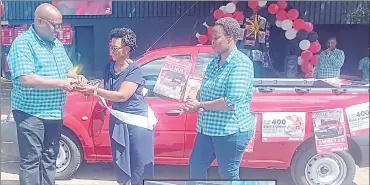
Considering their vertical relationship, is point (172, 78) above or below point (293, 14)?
below

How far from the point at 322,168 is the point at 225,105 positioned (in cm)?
103

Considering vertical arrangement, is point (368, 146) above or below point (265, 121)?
below

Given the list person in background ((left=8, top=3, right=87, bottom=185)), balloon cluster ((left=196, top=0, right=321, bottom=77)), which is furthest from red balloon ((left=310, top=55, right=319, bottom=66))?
person in background ((left=8, top=3, right=87, bottom=185))

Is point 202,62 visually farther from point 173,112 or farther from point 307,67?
point 307,67

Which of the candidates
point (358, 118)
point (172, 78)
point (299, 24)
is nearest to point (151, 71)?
point (172, 78)

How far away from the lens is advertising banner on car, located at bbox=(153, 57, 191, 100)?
268 centimetres

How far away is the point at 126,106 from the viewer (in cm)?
264

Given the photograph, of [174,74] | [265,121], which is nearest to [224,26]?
[174,74]

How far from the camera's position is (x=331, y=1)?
276 centimetres

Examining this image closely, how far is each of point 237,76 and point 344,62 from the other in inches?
33.8

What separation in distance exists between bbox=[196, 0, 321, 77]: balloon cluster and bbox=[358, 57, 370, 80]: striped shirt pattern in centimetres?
30

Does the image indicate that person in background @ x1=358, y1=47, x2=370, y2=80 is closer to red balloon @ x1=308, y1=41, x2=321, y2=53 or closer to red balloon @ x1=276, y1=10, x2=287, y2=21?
red balloon @ x1=308, y1=41, x2=321, y2=53

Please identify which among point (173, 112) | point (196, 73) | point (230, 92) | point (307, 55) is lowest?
point (173, 112)

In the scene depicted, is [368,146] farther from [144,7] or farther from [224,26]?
[144,7]
